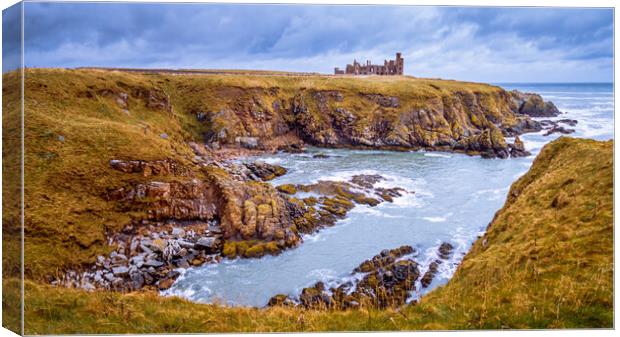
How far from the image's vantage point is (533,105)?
14148 millimetres

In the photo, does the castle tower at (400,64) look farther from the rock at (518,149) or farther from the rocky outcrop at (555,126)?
the rock at (518,149)

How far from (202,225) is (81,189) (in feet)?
14.6

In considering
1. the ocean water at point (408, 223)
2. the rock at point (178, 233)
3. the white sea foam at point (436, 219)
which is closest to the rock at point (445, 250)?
the ocean water at point (408, 223)

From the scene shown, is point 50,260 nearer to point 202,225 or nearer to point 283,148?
point 202,225

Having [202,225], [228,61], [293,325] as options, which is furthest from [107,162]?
[293,325]

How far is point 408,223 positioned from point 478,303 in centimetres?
687

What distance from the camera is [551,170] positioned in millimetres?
13344

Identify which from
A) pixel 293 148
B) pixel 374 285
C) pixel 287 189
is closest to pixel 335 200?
pixel 287 189

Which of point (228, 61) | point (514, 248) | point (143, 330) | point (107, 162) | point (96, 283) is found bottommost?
point (96, 283)

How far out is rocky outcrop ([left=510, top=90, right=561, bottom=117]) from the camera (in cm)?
1337

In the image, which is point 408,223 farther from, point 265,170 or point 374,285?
point 265,170

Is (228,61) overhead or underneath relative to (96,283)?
overhead

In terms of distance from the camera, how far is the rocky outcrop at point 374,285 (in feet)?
40.0

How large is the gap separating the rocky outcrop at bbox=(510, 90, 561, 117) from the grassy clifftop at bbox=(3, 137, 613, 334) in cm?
425
